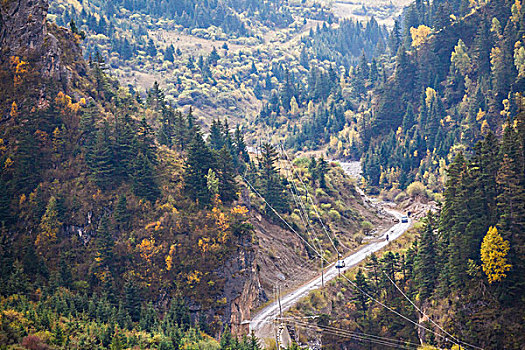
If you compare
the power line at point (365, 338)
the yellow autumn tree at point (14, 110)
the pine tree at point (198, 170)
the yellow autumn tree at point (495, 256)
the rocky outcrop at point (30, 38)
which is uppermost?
the rocky outcrop at point (30, 38)

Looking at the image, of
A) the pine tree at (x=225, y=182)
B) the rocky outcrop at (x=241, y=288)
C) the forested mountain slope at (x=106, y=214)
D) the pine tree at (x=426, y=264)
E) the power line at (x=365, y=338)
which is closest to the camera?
the forested mountain slope at (x=106, y=214)

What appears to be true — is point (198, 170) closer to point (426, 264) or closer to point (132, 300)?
point (132, 300)

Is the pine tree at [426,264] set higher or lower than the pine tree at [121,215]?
lower

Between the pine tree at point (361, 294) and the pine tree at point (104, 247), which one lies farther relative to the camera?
the pine tree at point (361, 294)

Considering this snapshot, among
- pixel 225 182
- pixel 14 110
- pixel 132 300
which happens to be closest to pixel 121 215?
pixel 132 300

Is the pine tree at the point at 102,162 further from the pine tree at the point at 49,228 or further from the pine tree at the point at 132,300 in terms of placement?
the pine tree at the point at 132,300

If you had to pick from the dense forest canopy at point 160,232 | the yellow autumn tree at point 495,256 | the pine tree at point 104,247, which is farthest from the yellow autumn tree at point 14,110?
the yellow autumn tree at point 495,256

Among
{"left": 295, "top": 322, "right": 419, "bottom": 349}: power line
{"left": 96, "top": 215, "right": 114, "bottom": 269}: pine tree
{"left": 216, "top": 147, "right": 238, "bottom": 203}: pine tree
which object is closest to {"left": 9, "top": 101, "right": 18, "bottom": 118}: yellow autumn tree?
{"left": 96, "top": 215, "right": 114, "bottom": 269}: pine tree
